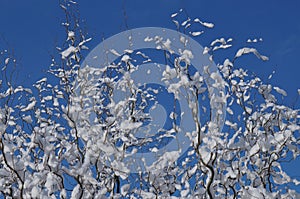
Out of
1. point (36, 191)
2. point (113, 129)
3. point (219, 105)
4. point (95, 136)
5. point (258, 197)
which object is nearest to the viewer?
point (36, 191)

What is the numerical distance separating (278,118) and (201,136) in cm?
134

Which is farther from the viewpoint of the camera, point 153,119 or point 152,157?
point 153,119

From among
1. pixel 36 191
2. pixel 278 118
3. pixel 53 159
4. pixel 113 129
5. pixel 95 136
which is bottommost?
pixel 36 191

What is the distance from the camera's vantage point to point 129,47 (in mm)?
4148

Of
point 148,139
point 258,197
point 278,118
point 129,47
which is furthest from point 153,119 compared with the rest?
point 258,197

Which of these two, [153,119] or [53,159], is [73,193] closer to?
[53,159]

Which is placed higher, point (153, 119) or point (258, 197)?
point (153, 119)

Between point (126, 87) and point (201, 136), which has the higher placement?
point (126, 87)

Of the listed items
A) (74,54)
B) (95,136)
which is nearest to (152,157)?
(95,136)

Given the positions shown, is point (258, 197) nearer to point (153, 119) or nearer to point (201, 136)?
point (201, 136)

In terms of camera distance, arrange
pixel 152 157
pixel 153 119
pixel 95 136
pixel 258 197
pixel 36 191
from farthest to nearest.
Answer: pixel 153 119, pixel 152 157, pixel 95 136, pixel 258 197, pixel 36 191

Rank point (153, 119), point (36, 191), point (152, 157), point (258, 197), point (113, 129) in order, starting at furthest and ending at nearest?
point (153, 119)
point (152, 157)
point (113, 129)
point (258, 197)
point (36, 191)

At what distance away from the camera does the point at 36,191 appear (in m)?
2.52

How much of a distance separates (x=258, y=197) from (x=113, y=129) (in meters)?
1.40
